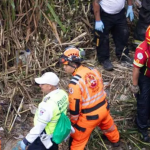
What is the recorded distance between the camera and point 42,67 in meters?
5.73

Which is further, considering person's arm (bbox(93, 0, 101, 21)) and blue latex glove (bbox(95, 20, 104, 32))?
blue latex glove (bbox(95, 20, 104, 32))

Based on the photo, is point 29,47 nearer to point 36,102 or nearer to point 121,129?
point 36,102

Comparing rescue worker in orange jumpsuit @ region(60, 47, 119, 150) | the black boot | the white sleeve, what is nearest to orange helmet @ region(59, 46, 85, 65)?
rescue worker in orange jumpsuit @ region(60, 47, 119, 150)

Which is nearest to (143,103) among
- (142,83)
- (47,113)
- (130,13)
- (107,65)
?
(142,83)

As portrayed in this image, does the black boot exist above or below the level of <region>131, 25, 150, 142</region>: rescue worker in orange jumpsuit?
below

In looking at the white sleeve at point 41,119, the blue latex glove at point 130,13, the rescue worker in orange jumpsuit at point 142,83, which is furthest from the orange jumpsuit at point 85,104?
the blue latex glove at point 130,13

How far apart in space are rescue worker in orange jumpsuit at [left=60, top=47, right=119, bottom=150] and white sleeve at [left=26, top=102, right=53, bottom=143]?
42 centimetres

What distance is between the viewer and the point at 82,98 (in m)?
4.08

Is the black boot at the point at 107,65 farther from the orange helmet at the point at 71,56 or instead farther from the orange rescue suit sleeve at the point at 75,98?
the orange rescue suit sleeve at the point at 75,98

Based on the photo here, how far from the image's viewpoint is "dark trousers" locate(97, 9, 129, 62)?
19.2 feet

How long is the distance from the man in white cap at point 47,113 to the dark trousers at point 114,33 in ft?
7.44

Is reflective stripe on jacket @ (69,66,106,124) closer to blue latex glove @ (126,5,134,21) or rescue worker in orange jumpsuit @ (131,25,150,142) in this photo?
rescue worker in orange jumpsuit @ (131,25,150,142)

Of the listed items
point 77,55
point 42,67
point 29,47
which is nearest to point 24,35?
point 29,47

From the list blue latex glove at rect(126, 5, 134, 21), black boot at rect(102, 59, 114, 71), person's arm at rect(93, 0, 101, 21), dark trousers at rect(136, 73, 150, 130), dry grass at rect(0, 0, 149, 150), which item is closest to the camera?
dark trousers at rect(136, 73, 150, 130)
